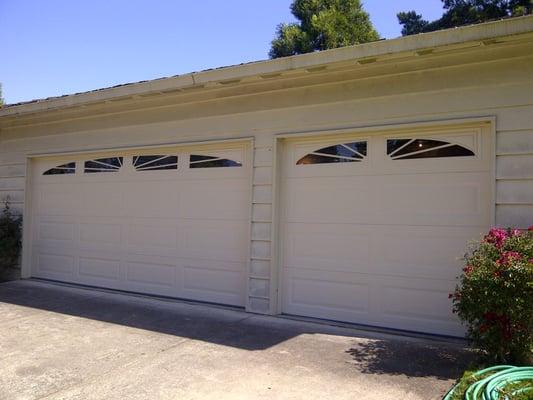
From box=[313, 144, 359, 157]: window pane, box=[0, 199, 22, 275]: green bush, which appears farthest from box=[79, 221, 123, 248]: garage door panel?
box=[313, 144, 359, 157]: window pane

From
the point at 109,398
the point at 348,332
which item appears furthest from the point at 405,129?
the point at 109,398

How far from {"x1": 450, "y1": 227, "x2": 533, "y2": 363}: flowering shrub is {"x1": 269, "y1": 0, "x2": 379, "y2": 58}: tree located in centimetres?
1656

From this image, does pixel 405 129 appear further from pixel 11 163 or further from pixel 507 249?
pixel 11 163

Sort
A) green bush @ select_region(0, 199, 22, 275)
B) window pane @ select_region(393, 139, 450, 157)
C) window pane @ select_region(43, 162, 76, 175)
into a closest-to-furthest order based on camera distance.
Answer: window pane @ select_region(393, 139, 450, 157), window pane @ select_region(43, 162, 76, 175), green bush @ select_region(0, 199, 22, 275)

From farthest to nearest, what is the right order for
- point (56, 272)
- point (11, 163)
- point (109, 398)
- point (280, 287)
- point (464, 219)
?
point (11, 163)
point (56, 272)
point (280, 287)
point (464, 219)
point (109, 398)

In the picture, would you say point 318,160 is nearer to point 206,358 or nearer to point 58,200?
point 206,358

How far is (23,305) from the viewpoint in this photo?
7.16 meters

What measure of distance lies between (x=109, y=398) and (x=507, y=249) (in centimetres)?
353

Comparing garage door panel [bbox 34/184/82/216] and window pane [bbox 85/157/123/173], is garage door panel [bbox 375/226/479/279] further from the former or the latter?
garage door panel [bbox 34/184/82/216]

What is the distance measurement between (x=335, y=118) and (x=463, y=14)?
14756 mm

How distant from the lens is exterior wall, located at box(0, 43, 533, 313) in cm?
507

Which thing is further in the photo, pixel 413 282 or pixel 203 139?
pixel 203 139

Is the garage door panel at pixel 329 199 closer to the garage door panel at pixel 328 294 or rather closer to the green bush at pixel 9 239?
the garage door panel at pixel 328 294

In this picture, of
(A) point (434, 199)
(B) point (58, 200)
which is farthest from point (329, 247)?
(B) point (58, 200)
